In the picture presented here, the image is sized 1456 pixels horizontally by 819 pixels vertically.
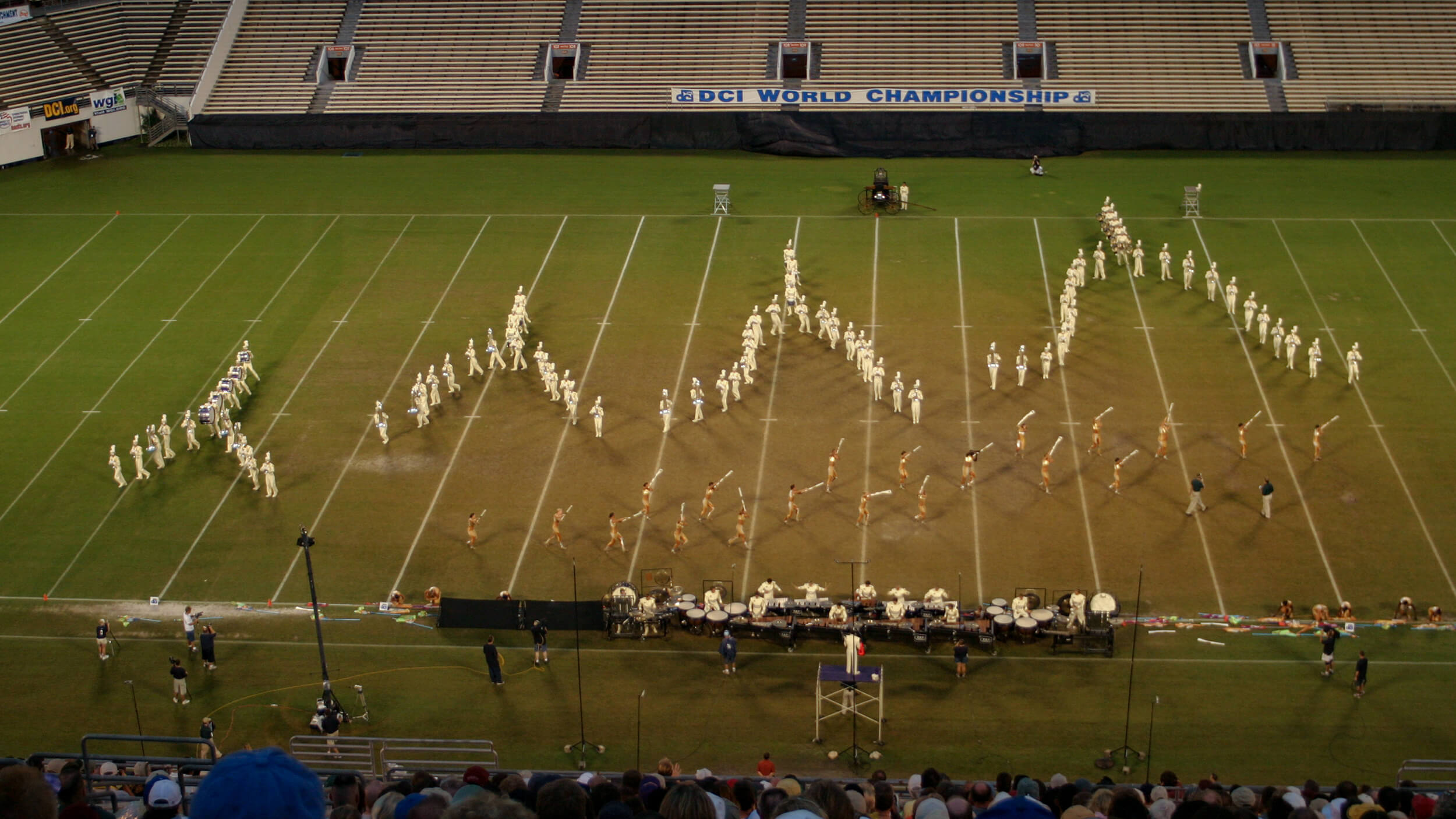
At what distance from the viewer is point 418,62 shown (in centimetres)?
5325

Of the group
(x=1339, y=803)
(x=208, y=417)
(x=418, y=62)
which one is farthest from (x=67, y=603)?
(x=418, y=62)

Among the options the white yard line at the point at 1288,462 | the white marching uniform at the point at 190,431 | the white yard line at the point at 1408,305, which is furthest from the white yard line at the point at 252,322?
the white yard line at the point at 1408,305

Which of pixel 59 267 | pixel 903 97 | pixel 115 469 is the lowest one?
pixel 115 469

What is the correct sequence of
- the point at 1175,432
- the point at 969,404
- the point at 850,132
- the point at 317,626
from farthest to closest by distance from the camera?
the point at 850,132 → the point at 969,404 → the point at 1175,432 → the point at 317,626

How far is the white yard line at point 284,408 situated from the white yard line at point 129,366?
7.05 ft

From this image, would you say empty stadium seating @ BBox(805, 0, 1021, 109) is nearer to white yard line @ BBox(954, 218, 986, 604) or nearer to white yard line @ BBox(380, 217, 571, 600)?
white yard line @ BBox(954, 218, 986, 604)

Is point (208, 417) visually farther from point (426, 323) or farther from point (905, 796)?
point (905, 796)

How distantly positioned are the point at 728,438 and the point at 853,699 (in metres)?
9.88

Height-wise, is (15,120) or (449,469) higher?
(15,120)

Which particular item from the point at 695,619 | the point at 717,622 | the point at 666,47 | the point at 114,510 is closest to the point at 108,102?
the point at 666,47

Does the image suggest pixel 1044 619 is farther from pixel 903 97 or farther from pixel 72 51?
pixel 72 51

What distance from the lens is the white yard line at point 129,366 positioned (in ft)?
101

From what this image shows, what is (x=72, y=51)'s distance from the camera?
5256 centimetres

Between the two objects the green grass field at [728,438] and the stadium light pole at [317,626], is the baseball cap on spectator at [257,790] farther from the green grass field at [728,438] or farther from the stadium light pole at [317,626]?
the green grass field at [728,438]
